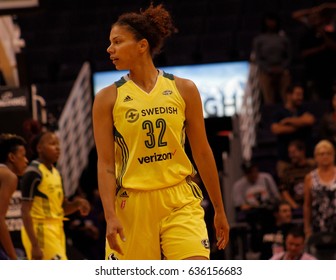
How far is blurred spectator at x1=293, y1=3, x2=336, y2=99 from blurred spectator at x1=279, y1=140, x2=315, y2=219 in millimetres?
2341

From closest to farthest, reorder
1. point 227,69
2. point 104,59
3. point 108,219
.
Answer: point 108,219 → point 227,69 → point 104,59

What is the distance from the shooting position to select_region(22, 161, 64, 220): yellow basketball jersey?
8.67 meters

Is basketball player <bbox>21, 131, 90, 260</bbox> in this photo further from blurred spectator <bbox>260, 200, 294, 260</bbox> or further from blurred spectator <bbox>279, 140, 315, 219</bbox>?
blurred spectator <bbox>279, 140, 315, 219</bbox>

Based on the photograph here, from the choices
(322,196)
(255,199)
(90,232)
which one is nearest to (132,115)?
(322,196)

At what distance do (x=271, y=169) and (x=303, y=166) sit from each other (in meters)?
1.91

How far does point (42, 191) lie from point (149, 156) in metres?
3.32

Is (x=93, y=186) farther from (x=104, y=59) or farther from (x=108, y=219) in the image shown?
(x=108, y=219)

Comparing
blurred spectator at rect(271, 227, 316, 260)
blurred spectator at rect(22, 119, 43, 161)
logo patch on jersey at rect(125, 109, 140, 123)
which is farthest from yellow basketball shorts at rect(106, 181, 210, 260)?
blurred spectator at rect(22, 119, 43, 161)

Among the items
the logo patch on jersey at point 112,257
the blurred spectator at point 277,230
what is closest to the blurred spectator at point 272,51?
the blurred spectator at point 277,230

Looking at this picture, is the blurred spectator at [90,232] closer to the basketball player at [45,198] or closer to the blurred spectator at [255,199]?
the blurred spectator at [255,199]

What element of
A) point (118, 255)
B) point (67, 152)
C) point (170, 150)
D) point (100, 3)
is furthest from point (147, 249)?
point (100, 3)

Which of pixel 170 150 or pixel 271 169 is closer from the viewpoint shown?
pixel 170 150

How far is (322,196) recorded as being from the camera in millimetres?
9891

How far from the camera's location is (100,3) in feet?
62.2
